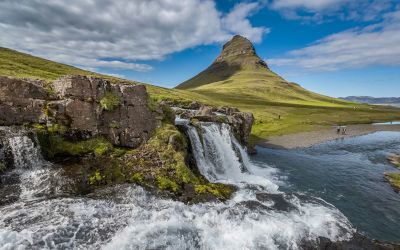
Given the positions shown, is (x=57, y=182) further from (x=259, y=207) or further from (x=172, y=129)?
(x=259, y=207)

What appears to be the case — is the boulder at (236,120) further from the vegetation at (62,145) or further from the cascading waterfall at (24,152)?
the cascading waterfall at (24,152)

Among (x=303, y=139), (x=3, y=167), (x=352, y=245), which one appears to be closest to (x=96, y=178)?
(x=3, y=167)

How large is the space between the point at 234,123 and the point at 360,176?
74.2ft

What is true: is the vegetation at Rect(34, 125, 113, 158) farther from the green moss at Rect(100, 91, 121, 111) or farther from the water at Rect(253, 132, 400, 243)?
the water at Rect(253, 132, 400, 243)

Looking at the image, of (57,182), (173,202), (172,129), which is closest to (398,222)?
(173,202)

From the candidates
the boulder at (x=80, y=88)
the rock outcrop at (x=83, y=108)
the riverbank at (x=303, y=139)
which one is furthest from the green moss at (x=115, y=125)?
the riverbank at (x=303, y=139)

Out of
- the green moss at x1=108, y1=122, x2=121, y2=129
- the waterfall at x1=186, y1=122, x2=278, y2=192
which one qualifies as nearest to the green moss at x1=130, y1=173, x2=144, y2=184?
the green moss at x1=108, y1=122, x2=121, y2=129

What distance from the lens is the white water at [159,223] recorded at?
56.4 feet

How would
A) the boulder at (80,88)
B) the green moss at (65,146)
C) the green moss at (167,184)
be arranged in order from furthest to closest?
the boulder at (80,88) → the green moss at (65,146) → the green moss at (167,184)

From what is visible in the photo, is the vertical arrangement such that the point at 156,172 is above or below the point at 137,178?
above

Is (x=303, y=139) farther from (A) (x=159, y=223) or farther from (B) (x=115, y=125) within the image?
(A) (x=159, y=223)

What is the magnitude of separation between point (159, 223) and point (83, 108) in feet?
46.4

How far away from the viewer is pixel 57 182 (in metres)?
22.4

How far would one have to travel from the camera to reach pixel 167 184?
981 inches
